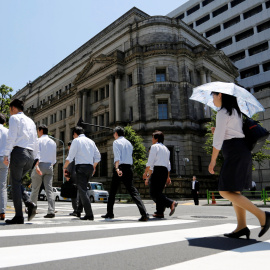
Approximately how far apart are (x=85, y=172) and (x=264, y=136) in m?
3.72

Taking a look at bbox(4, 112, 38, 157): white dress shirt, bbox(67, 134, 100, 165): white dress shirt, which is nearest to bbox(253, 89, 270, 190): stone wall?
bbox(67, 134, 100, 165): white dress shirt

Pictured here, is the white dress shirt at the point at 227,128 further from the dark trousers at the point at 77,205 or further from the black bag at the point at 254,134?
the dark trousers at the point at 77,205

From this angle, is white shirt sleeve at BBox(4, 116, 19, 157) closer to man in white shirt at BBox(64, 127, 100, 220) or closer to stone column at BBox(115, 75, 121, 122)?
man in white shirt at BBox(64, 127, 100, 220)

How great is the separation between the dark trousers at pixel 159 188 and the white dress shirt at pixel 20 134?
2.82 metres

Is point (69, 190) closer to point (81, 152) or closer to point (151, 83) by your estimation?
point (81, 152)

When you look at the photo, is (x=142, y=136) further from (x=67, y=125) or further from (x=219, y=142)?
(x=219, y=142)

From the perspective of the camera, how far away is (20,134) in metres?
4.79

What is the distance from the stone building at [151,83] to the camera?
30672 millimetres

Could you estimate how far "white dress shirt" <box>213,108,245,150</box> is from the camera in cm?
364

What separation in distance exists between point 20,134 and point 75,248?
274 centimetres

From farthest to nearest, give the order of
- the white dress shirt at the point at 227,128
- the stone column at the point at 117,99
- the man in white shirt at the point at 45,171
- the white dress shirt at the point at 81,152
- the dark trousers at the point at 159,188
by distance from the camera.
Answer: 1. the stone column at the point at 117,99
2. the man in white shirt at the point at 45,171
3. the dark trousers at the point at 159,188
4. the white dress shirt at the point at 81,152
5. the white dress shirt at the point at 227,128

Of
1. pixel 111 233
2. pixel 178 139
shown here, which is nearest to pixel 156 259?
pixel 111 233

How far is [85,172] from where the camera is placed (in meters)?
5.94

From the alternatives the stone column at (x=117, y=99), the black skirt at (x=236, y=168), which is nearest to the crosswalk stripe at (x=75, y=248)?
the black skirt at (x=236, y=168)
